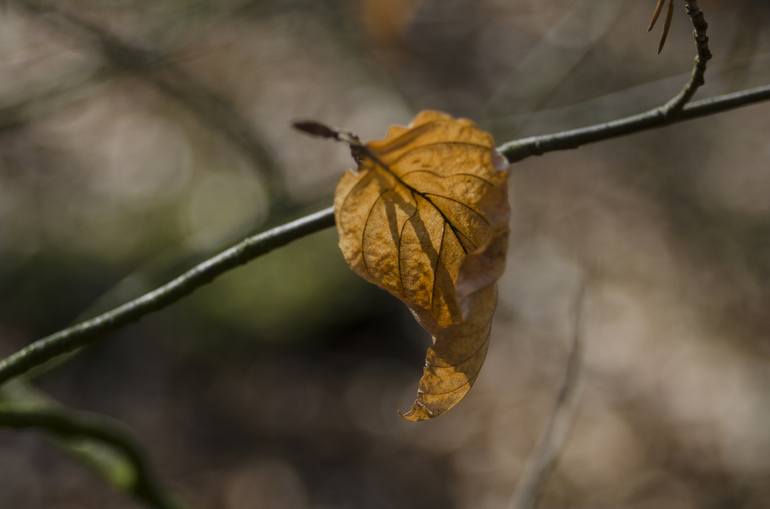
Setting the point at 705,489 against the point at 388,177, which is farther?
the point at 705,489

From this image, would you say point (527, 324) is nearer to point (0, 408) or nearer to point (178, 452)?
point (178, 452)

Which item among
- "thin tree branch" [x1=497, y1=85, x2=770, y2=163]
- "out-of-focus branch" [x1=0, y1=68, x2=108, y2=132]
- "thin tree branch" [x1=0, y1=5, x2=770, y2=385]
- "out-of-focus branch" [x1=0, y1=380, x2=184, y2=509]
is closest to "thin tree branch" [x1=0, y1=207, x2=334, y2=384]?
"thin tree branch" [x1=0, y1=5, x2=770, y2=385]

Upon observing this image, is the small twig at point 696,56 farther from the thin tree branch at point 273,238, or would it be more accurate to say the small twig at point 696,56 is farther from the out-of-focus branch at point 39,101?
the out-of-focus branch at point 39,101

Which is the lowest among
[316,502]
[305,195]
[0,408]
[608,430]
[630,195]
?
[0,408]

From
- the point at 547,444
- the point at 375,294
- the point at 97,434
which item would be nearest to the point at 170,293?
the point at 97,434

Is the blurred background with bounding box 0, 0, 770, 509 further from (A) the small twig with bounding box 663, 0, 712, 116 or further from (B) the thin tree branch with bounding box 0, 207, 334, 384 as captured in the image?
(A) the small twig with bounding box 663, 0, 712, 116

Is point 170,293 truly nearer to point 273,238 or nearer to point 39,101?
point 273,238

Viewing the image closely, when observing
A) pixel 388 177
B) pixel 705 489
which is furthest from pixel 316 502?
pixel 388 177
